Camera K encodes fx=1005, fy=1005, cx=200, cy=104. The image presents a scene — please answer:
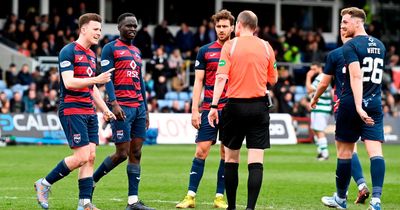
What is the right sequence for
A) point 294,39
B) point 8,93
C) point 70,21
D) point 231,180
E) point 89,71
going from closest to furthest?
point 231,180
point 89,71
point 8,93
point 70,21
point 294,39

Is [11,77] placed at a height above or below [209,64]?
below

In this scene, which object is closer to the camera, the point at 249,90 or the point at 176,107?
the point at 249,90

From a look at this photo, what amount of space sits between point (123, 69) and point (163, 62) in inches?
891

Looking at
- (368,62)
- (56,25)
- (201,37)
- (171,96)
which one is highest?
(368,62)

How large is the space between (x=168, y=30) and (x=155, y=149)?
450 inches

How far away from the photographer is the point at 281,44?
39.6 metres

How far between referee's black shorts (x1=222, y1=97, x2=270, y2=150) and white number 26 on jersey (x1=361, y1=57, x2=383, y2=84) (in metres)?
1.64

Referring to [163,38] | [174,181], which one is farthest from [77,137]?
[163,38]

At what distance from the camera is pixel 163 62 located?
35.7m

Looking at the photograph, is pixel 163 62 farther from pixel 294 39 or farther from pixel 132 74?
pixel 132 74

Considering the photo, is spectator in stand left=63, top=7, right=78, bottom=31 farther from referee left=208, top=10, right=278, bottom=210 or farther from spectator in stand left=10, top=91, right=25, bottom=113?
referee left=208, top=10, right=278, bottom=210

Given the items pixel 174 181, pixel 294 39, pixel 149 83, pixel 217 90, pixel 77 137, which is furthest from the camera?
pixel 294 39

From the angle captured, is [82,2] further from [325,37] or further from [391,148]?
[391,148]

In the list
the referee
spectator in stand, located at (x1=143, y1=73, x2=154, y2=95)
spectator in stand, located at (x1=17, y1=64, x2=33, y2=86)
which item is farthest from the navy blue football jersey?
spectator in stand, located at (x1=143, y1=73, x2=154, y2=95)
